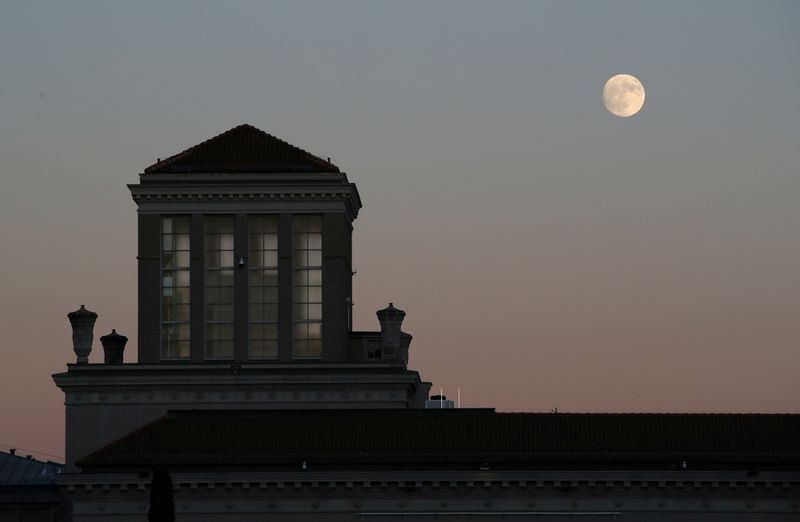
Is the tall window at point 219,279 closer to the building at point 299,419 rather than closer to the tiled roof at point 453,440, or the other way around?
the building at point 299,419

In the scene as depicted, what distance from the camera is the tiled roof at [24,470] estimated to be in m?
131

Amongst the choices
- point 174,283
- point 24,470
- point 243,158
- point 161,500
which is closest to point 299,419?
point 174,283

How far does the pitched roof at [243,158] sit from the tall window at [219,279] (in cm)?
264

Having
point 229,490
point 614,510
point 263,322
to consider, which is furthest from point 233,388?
point 614,510

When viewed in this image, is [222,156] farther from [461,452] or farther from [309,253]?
[461,452]

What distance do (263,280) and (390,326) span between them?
704cm

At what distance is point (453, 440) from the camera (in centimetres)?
9919

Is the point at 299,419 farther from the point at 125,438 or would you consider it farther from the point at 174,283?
the point at 174,283

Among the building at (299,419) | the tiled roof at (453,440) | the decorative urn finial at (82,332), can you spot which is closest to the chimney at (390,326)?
the building at (299,419)

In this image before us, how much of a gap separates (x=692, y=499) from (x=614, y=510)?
3.34 m

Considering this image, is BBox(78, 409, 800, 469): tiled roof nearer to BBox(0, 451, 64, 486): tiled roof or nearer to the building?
the building

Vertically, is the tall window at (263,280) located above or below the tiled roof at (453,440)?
above

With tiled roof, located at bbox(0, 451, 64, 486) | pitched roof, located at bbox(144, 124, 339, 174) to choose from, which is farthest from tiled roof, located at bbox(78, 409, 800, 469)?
tiled roof, located at bbox(0, 451, 64, 486)

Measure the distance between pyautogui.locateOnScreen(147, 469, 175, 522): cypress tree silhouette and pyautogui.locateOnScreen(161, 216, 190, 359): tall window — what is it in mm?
26811
